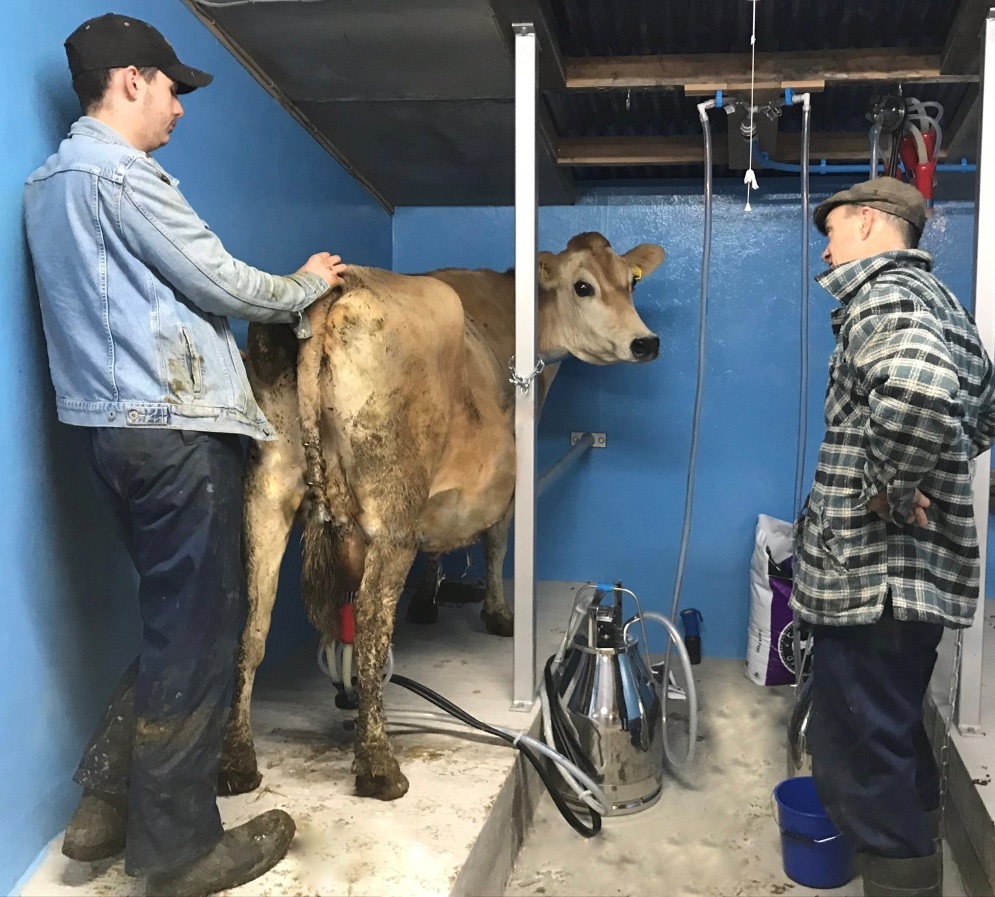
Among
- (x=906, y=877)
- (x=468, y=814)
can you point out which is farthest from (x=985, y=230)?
(x=468, y=814)

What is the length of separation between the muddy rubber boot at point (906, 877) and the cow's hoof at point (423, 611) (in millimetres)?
1962

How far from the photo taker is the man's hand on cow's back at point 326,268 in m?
2.01

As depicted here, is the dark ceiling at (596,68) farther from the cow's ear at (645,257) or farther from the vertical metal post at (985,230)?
the cow's ear at (645,257)

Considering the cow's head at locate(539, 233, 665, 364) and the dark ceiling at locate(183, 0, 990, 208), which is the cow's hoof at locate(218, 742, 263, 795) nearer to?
the dark ceiling at locate(183, 0, 990, 208)

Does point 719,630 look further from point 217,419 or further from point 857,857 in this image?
point 217,419

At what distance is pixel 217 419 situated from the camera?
5.42 ft

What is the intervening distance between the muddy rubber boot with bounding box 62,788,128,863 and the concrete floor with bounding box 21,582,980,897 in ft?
0.17

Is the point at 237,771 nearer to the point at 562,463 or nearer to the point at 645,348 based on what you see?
the point at 562,463

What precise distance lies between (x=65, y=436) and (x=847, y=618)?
165 centimetres

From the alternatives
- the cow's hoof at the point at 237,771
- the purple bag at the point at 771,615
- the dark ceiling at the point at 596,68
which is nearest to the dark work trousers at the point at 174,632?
the cow's hoof at the point at 237,771

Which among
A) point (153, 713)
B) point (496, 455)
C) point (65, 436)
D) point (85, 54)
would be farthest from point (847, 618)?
point (85, 54)

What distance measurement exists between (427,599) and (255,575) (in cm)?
153

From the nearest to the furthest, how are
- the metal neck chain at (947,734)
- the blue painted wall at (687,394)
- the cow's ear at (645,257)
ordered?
the metal neck chain at (947,734) → the cow's ear at (645,257) → the blue painted wall at (687,394)

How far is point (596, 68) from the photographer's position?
2754 mm
